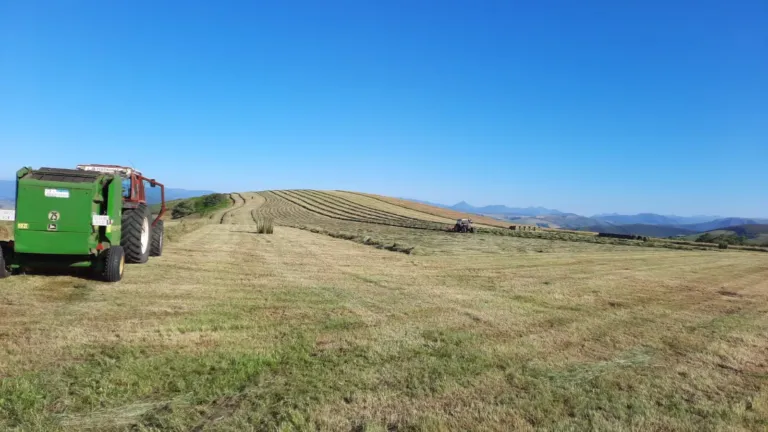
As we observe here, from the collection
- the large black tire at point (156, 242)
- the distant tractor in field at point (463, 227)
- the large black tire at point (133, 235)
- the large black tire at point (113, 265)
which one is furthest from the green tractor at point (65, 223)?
the distant tractor in field at point (463, 227)

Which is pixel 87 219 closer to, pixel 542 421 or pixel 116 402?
pixel 116 402

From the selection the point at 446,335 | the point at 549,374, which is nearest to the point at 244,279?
the point at 446,335

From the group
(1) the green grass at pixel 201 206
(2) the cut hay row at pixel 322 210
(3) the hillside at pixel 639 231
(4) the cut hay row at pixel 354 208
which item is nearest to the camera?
(2) the cut hay row at pixel 322 210

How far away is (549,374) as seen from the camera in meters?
5.59

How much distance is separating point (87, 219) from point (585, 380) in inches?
342

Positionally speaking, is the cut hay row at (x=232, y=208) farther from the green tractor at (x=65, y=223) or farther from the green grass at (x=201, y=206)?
the green tractor at (x=65, y=223)

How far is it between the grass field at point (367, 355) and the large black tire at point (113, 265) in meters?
0.21

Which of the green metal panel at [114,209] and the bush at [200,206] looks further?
the bush at [200,206]

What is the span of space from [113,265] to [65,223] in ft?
3.64

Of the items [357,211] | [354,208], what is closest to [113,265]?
[357,211]

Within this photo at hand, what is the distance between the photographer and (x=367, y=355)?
5.97 meters

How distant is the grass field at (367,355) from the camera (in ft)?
14.4

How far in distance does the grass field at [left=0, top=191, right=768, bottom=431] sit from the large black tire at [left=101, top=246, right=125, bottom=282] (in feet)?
0.70

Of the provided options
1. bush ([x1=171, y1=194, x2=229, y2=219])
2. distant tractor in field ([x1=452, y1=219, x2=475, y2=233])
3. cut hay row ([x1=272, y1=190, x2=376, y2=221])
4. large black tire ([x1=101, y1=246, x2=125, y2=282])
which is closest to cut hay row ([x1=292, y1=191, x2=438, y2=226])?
cut hay row ([x1=272, y1=190, x2=376, y2=221])
